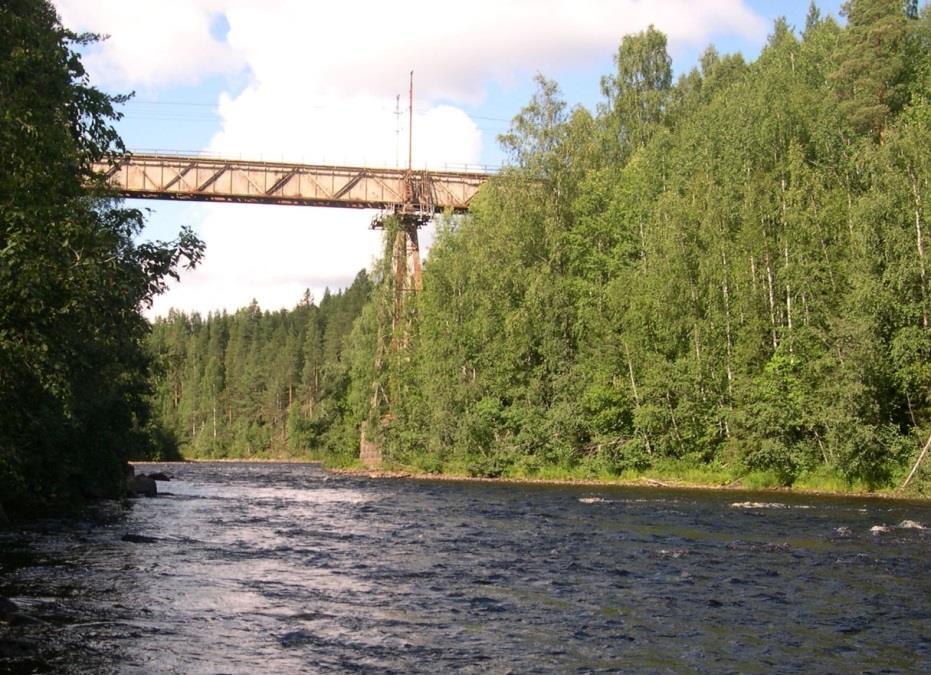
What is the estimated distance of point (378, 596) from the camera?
49.8 feet

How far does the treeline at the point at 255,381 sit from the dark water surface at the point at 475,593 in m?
83.4

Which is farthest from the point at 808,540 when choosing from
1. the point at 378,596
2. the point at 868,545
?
the point at 378,596

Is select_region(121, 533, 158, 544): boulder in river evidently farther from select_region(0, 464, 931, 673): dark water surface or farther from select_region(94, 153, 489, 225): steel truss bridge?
select_region(94, 153, 489, 225): steel truss bridge

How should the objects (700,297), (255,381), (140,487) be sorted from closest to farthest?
1. (140,487)
2. (700,297)
3. (255,381)

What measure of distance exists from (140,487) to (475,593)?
27033 mm

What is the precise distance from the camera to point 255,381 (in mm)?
132875

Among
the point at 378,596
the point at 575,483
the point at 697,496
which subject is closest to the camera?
the point at 378,596

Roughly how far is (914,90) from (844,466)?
74.0ft

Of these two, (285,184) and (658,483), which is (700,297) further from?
(285,184)

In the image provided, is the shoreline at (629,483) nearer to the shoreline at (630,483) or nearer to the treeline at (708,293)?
the shoreline at (630,483)

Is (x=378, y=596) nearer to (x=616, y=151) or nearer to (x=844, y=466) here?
(x=844, y=466)

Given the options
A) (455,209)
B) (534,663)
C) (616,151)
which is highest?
(616,151)

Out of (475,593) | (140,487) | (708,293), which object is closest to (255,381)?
(140,487)

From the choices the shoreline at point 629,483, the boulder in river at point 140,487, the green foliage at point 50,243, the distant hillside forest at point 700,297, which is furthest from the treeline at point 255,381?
the green foliage at point 50,243
